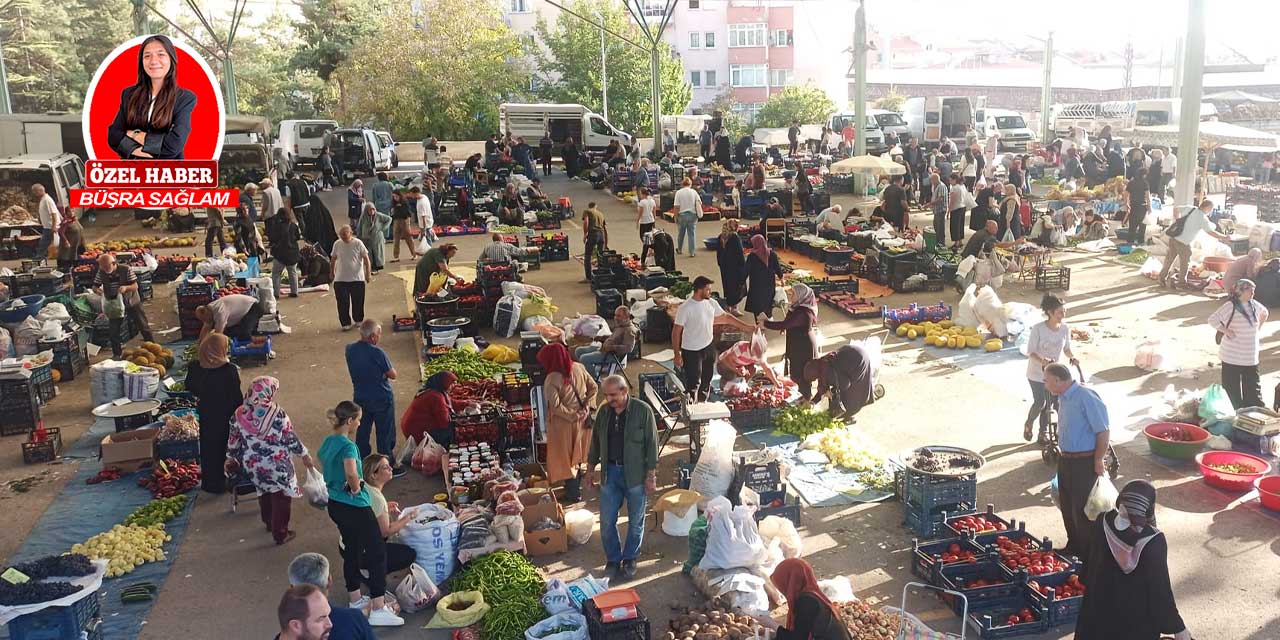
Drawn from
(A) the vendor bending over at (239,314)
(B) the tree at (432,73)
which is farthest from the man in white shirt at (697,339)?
(B) the tree at (432,73)

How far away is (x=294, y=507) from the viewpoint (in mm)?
9367

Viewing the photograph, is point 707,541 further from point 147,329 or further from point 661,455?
point 147,329

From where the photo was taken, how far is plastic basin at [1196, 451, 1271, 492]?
8961 millimetres

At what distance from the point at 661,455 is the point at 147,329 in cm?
830

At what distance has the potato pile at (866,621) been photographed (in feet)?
21.7

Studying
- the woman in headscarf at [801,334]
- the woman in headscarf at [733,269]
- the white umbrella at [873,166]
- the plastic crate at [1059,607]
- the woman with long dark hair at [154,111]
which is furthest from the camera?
the white umbrella at [873,166]

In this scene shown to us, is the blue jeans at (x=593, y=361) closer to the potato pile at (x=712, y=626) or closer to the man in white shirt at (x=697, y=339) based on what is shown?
the man in white shirt at (x=697, y=339)

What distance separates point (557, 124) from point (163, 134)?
2398 cm

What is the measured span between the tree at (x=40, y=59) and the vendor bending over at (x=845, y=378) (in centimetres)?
4373

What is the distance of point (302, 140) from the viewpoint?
35.5 metres

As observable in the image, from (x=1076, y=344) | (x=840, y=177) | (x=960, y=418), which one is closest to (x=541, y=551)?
(x=960, y=418)

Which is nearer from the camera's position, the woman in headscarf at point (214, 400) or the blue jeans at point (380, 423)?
the woman in headscarf at point (214, 400)

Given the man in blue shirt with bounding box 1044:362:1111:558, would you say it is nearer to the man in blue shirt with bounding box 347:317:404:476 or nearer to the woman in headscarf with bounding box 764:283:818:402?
the woman in headscarf with bounding box 764:283:818:402

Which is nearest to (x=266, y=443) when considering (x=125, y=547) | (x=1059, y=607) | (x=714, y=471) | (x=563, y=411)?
(x=125, y=547)
